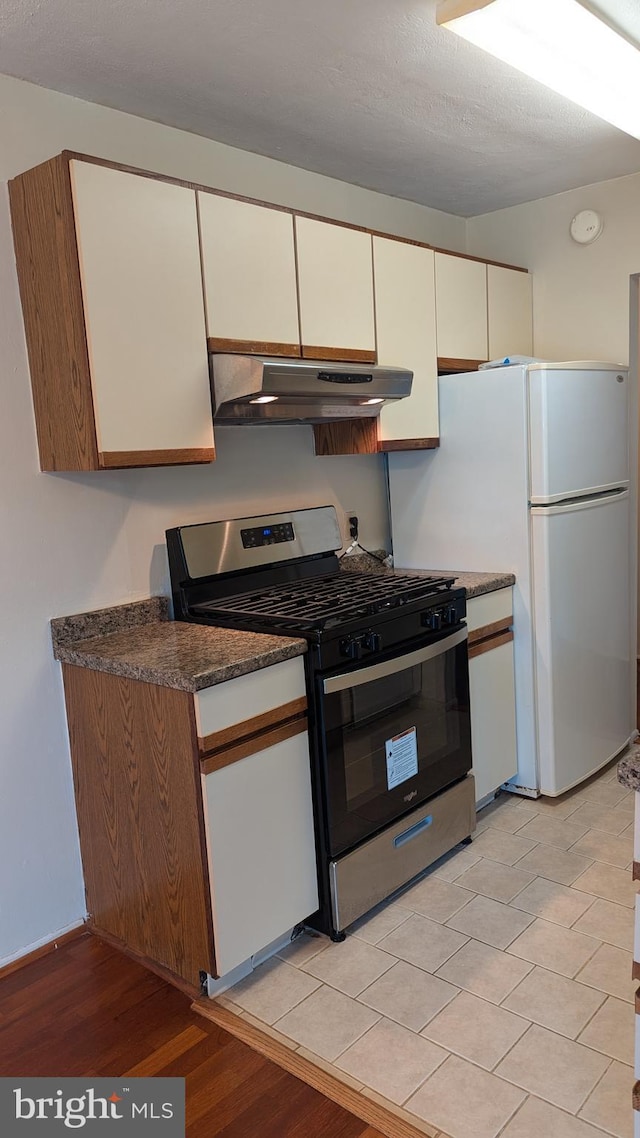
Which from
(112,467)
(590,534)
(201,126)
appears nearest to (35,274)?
(112,467)

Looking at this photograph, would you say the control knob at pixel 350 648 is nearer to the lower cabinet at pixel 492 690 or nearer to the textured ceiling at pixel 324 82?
the lower cabinet at pixel 492 690

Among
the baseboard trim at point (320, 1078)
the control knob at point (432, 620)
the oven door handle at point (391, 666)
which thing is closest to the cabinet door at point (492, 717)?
the oven door handle at point (391, 666)

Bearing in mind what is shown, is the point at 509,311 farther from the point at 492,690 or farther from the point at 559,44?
the point at 492,690

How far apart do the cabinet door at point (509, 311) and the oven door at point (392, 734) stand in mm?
1438

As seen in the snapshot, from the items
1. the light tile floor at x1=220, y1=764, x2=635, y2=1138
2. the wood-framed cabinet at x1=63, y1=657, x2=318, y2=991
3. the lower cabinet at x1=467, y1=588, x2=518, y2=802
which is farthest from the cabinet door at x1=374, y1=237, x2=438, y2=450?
the light tile floor at x1=220, y1=764, x2=635, y2=1138

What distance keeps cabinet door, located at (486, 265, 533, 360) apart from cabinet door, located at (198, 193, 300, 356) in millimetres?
1250

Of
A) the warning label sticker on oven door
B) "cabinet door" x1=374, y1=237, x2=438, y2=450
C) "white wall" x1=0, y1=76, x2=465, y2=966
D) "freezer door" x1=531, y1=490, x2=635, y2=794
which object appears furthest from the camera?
"freezer door" x1=531, y1=490, x2=635, y2=794

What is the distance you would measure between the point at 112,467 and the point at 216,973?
4.25 ft

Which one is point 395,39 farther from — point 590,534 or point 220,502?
point 590,534

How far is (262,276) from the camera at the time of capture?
A: 7.88 ft

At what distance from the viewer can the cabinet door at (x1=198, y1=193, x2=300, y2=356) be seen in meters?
2.27

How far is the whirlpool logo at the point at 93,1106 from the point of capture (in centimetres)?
171

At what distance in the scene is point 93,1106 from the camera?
1.78m

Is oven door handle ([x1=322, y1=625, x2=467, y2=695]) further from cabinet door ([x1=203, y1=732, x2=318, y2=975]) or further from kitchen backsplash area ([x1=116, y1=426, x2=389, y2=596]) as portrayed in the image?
kitchen backsplash area ([x1=116, y1=426, x2=389, y2=596])
